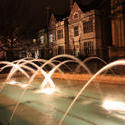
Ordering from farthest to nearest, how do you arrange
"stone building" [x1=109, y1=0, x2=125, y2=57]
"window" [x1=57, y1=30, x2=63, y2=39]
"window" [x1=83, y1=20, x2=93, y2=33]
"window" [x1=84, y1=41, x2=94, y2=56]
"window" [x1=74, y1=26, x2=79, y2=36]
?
"window" [x1=57, y1=30, x2=63, y2=39]
"window" [x1=74, y1=26, x2=79, y2=36]
"window" [x1=83, y1=20, x2=93, y2=33]
"window" [x1=84, y1=41, x2=94, y2=56]
"stone building" [x1=109, y1=0, x2=125, y2=57]

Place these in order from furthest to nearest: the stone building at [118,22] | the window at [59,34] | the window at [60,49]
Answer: the window at [59,34] → the window at [60,49] → the stone building at [118,22]

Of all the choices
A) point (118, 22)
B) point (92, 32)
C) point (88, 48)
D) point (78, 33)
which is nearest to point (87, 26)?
point (92, 32)

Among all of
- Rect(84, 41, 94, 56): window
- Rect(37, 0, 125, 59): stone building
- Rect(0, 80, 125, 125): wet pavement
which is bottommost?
Rect(0, 80, 125, 125): wet pavement

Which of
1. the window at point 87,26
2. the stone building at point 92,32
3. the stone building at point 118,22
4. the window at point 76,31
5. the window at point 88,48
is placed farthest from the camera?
the window at point 76,31

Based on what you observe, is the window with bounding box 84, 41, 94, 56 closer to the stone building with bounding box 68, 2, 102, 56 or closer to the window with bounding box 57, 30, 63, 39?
the stone building with bounding box 68, 2, 102, 56

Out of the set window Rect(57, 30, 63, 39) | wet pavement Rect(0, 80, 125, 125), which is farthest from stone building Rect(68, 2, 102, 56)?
wet pavement Rect(0, 80, 125, 125)

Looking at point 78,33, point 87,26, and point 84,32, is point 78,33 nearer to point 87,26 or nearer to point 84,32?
point 84,32

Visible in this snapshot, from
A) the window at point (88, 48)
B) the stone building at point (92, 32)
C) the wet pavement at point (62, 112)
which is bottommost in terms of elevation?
the wet pavement at point (62, 112)

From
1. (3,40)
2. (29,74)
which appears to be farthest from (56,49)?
(29,74)

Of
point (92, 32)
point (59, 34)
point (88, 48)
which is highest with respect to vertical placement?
point (59, 34)

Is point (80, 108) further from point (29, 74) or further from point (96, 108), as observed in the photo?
point (29, 74)

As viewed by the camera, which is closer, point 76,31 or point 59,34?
point 76,31

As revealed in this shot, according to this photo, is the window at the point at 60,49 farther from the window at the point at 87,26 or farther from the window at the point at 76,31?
the window at the point at 87,26

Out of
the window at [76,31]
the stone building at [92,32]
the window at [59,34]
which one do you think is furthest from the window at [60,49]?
the window at [76,31]
